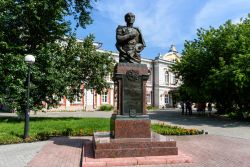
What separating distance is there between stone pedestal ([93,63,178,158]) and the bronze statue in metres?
0.41

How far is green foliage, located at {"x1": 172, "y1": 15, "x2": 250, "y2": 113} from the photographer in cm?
2223

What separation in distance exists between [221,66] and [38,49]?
13162 millimetres

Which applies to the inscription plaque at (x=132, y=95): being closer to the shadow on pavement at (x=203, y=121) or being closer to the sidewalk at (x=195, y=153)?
the sidewalk at (x=195, y=153)

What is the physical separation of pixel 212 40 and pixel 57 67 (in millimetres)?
13390

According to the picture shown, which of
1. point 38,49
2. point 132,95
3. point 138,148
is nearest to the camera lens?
point 138,148

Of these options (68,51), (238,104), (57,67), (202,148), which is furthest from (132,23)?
(238,104)

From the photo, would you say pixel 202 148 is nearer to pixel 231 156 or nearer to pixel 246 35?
pixel 231 156

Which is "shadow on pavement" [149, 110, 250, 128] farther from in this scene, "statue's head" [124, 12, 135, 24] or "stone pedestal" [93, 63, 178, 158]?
"statue's head" [124, 12, 135, 24]

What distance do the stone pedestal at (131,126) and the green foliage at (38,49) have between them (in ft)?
34.1

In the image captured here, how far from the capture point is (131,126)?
10117 mm

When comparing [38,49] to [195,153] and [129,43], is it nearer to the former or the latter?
[129,43]

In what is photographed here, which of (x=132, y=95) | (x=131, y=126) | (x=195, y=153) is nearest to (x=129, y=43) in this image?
(x=132, y=95)

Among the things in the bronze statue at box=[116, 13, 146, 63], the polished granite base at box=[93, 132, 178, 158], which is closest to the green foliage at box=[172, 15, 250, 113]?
the bronze statue at box=[116, 13, 146, 63]

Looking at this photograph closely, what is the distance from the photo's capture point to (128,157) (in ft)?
29.7
